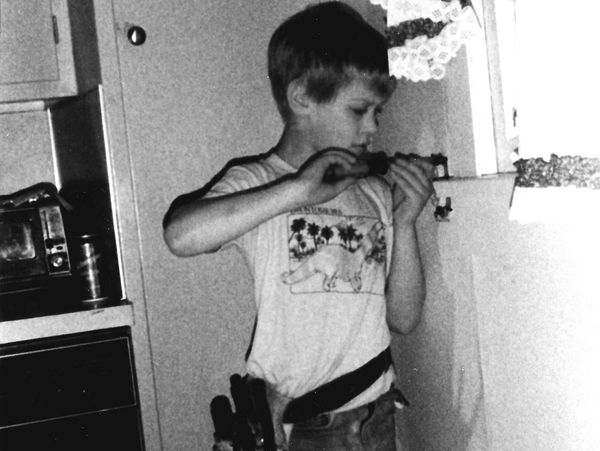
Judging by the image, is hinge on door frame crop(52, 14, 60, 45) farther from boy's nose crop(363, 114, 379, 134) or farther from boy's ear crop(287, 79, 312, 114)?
boy's nose crop(363, 114, 379, 134)

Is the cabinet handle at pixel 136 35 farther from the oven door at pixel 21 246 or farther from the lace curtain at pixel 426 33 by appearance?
the lace curtain at pixel 426 33

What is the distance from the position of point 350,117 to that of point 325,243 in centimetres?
24

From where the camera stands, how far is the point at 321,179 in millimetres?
1244

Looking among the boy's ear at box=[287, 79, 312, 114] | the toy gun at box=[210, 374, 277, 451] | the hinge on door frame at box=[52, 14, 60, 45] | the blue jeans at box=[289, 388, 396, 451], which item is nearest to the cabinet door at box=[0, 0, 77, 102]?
the hinge on door frame at box=[52, 14, 60, 45]

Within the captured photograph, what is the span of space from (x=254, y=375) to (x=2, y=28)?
116 centimetres

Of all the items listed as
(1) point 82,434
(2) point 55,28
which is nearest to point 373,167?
(1) point 82,434

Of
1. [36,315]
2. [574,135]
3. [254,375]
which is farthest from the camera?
[36,315]

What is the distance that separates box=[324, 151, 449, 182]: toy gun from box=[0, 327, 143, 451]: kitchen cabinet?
0.71 meters

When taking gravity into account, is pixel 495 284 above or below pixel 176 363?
above

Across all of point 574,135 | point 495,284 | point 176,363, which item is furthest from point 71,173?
point 574,135

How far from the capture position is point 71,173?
2115mm

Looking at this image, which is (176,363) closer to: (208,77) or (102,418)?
(102,418)

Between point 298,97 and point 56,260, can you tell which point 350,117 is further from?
point 56,260

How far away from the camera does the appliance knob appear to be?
182cm
